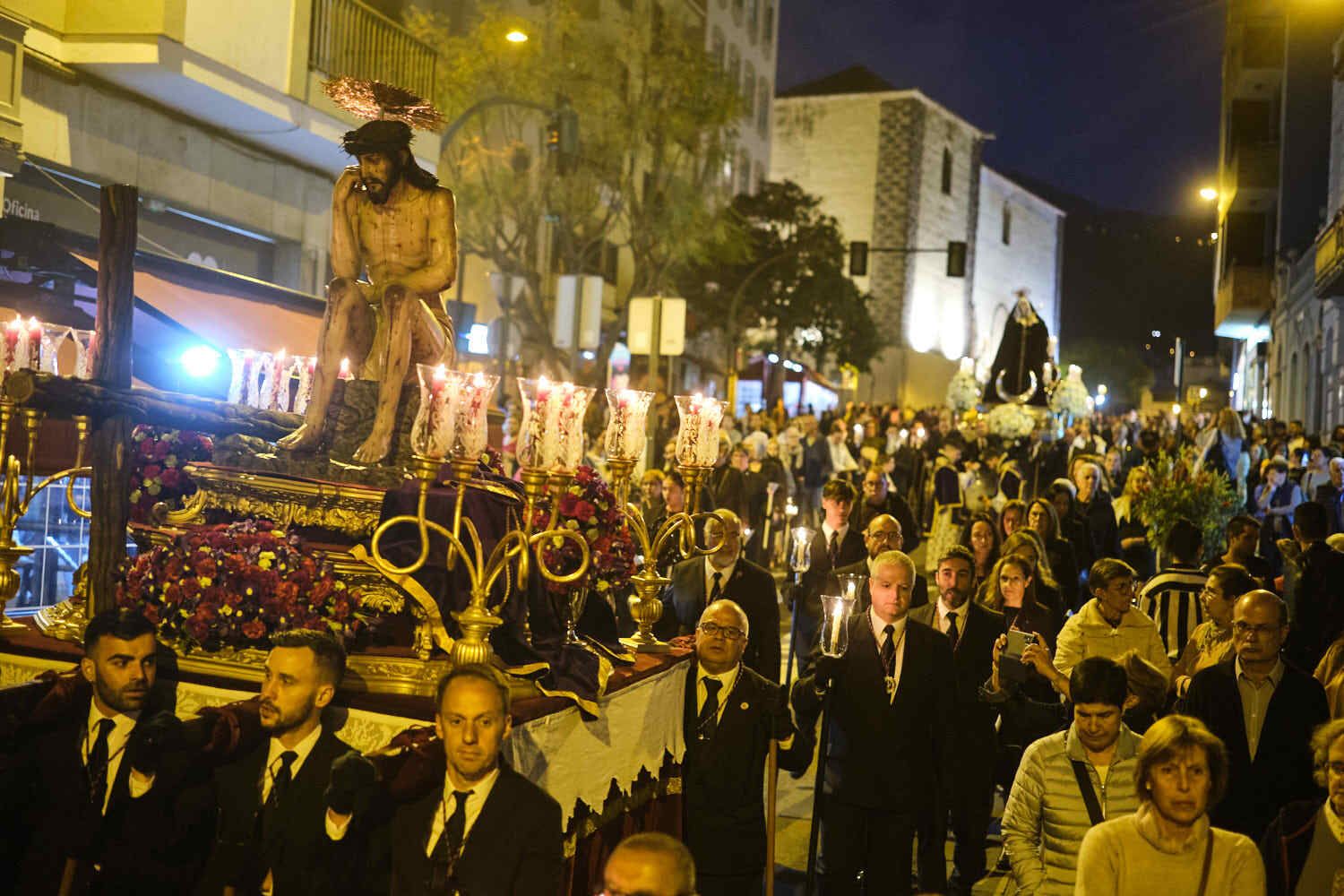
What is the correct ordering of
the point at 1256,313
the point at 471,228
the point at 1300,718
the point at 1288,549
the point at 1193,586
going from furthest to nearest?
the point at 1256,313
the point at 471,228
the point at 1288,549
the point at 1193,586
the point at 1300,718

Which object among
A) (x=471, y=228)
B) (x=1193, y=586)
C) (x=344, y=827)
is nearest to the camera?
(x=344, y=827)

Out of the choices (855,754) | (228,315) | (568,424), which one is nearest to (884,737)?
(855,754)

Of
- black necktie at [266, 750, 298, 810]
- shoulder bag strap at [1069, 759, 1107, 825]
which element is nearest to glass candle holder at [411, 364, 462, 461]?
black necktie at [266, 750, 298, 810]

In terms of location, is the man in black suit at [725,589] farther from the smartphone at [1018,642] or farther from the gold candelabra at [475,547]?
the gold candelabra at [475,547]

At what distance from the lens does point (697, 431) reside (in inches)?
284

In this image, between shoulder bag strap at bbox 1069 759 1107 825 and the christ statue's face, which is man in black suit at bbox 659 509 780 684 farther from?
shoulder bag strap at bbox 1069 759 1107 825

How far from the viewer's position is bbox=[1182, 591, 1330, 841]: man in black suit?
6.07m

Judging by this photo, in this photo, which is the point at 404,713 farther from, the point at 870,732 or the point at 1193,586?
the point at 1193,586

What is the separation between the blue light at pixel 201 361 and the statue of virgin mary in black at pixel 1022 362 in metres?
18.1

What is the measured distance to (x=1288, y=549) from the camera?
31.8ft

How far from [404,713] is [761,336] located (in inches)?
1990

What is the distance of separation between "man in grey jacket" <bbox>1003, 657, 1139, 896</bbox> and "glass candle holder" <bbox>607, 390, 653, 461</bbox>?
2.28 metres

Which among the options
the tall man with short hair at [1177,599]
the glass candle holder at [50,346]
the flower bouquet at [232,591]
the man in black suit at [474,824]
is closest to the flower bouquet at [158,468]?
the glass candle holder at [50,346]

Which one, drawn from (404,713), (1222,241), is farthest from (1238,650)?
(1222,241)
